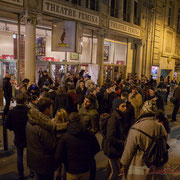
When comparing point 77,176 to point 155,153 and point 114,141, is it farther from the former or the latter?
point 155,153

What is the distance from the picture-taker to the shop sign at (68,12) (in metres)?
11.3

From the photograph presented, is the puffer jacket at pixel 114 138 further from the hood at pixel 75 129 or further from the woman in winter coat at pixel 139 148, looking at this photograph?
the hood at pixel 75 129

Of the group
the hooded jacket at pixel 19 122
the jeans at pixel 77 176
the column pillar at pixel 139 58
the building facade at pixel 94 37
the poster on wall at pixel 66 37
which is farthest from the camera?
the column pillar at pixel 139 58

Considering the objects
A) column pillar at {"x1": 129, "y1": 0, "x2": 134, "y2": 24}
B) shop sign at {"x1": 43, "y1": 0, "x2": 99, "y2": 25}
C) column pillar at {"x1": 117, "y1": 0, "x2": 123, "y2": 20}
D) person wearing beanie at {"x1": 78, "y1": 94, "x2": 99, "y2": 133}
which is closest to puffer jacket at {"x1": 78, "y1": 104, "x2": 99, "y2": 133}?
person wearing beanie at {"x1": 78, "y1": 94, "x2": 99, "y2": 133}

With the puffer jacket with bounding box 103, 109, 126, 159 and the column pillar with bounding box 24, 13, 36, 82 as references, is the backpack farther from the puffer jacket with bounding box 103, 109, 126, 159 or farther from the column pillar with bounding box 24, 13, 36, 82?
the column pillar with bounding box 24, 13, 36, 82

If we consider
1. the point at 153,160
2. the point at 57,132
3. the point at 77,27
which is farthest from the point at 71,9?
the point at 153,160

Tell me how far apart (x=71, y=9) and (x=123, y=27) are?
620 centimetres

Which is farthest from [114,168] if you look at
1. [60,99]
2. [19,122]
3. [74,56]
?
[74,56]

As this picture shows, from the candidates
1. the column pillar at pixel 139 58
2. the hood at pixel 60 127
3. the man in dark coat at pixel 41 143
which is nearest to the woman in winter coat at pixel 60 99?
the hood at pixel 60 127

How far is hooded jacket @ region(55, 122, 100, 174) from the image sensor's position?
2654 millimetres

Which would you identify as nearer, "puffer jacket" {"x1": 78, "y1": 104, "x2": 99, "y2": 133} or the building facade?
"puffer jacket" {"x1": 78, "y1": 104, "x2": 99, "y2": 133}

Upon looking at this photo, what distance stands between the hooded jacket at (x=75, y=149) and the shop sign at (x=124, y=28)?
1436 cm

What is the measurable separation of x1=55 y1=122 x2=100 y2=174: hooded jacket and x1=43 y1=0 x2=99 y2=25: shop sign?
33.3ft

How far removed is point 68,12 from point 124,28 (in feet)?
21.7
